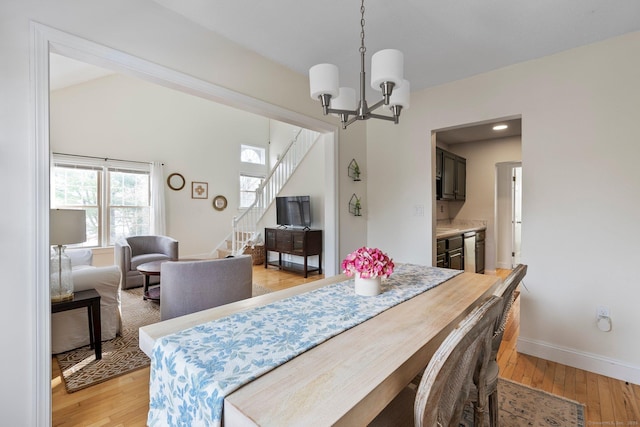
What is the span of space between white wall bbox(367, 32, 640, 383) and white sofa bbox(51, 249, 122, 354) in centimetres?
356

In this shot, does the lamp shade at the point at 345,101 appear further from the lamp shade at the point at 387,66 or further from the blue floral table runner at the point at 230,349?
the blue floral table runner at the point at 230,349

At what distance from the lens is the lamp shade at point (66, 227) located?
5.56 feet

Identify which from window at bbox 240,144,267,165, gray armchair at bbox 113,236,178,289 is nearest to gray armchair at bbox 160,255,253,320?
gray armchair at bbox 113,236,178,289

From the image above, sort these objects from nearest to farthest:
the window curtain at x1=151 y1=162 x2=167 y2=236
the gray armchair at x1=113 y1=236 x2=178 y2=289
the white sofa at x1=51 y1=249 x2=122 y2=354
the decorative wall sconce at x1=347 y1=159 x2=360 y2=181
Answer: the white sofa at x1=51 y1=249 x2=122 y2=354
the decorative wall sconce at x1=347 y1=159 x2=360 y2=181
the gray armchair at x1=113 y1=236 x2=178 y2=289
the window curtain at x1=151 y1=162 x2=167 y2=236

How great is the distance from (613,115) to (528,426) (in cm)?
220

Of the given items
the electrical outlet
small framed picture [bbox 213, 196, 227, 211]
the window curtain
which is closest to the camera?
the electrical outlet

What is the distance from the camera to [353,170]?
131 inches

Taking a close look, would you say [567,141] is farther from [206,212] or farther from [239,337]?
[206,212]

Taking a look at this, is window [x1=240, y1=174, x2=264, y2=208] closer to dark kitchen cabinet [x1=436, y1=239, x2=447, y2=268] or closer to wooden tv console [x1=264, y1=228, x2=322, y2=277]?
wooden tv console [x1=264, y1=228, x2=322, y2=277]

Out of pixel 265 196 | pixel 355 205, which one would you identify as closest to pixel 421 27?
pixel 355 205

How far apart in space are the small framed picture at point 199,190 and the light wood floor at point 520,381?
468 cm

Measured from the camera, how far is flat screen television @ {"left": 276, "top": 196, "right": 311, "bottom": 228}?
5.18m

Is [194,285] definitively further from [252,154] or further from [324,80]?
[252,154]

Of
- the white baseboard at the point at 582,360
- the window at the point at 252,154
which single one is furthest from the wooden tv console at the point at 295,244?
the white baseboard at the point at 582,360
